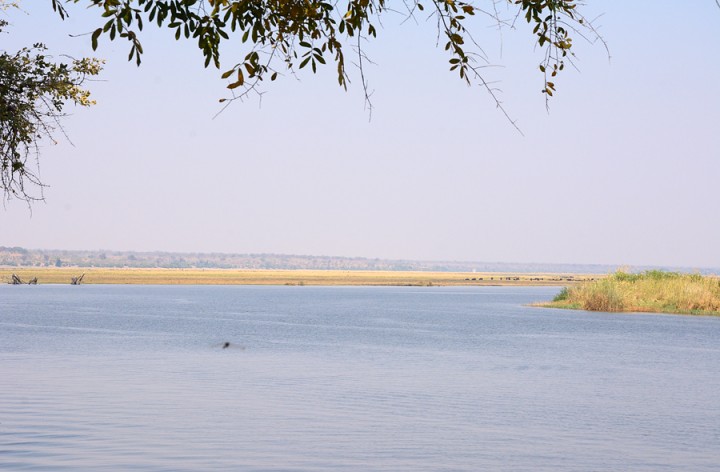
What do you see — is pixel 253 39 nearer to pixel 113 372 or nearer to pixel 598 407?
pixel 598 407

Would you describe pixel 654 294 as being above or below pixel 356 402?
above

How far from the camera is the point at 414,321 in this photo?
7038 centimetres

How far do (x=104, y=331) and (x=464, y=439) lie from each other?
3770 cm

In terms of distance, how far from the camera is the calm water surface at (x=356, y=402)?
18438 millimetres

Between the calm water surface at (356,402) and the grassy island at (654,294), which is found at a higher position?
the grassy island at (654,294)

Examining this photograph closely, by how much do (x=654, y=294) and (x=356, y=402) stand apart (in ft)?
180

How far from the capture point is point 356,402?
83.8 ft

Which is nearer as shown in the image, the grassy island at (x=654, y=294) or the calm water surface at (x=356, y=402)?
the calm water surface at (x=356, y=402)

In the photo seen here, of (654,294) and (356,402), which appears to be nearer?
(356,402)

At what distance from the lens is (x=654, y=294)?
249ft

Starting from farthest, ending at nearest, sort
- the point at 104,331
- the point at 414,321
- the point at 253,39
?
the point at 414,321 → the point at 104,331 → the point at 253,39

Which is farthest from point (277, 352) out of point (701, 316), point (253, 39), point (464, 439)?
point (701, 316)

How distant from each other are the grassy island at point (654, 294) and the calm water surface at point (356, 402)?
20157mm

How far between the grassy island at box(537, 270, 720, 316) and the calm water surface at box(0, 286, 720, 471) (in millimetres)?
20157
